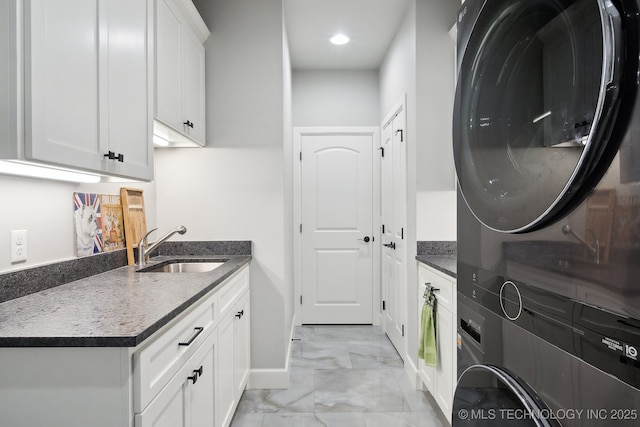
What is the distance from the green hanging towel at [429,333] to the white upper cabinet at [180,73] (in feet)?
5.64

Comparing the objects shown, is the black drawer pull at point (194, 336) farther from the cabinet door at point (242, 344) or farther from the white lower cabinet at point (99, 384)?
the cabinet door at point (242, 344)

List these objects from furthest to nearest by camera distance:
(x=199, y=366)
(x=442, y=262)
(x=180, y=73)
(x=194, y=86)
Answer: (x=194, y=86), (x=442, y=262), (x=180, y=73), (x=199, y=366)

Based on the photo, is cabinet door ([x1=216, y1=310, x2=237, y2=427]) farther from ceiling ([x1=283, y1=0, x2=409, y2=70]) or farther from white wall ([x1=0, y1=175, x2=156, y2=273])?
ceiling ([x1=283, y1=0, x2=409, y2=70])

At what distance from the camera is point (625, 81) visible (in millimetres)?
509

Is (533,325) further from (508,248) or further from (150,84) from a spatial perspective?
(150,84)

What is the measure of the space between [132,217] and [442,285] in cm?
181

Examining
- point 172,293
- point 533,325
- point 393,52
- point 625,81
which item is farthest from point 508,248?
point 393,52

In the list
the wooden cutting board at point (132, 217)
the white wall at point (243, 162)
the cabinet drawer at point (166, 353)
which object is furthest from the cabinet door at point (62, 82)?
the white wall at point (243, 162)

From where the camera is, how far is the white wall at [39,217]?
4.47 feet

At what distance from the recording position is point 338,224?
4.07 m

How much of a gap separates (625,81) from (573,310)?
1.12ft

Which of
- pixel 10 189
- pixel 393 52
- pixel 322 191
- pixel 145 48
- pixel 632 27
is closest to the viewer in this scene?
pixel 632 27

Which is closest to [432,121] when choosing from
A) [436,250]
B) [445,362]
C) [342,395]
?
[436,250]

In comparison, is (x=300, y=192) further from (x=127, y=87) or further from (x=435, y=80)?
(x=127, y=87)
